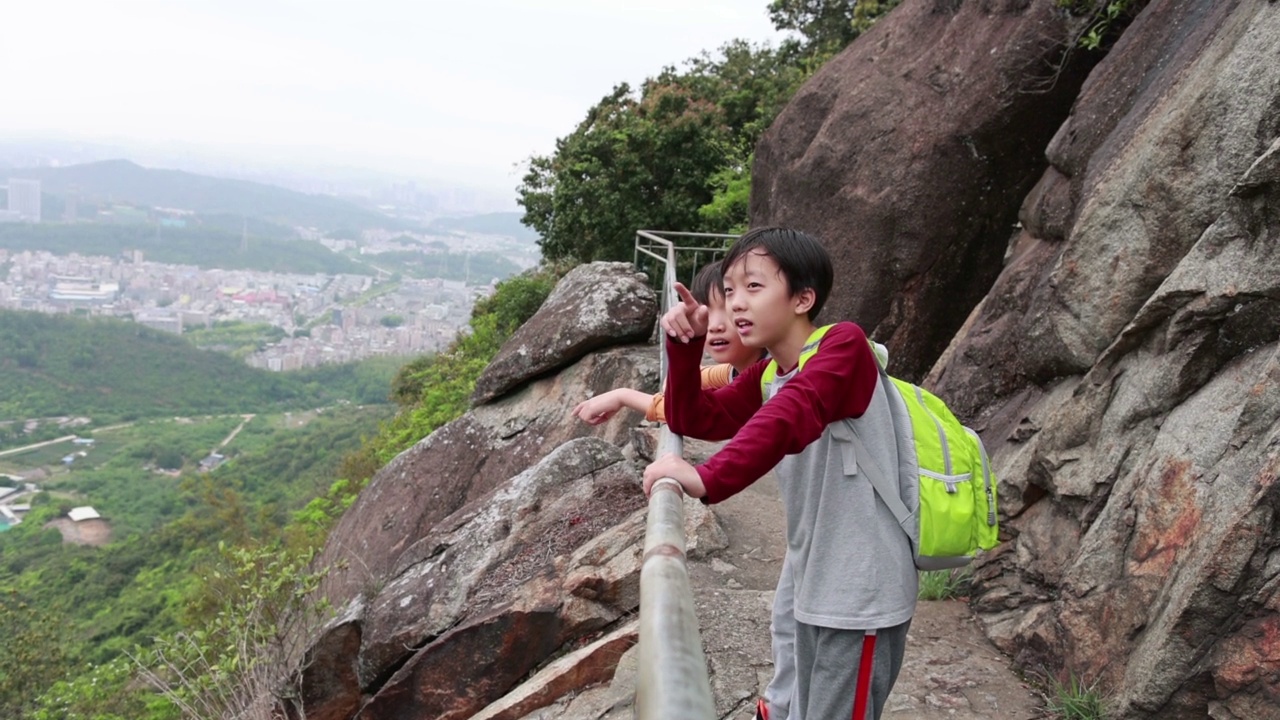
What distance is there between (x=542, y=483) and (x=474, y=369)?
45.4 ft

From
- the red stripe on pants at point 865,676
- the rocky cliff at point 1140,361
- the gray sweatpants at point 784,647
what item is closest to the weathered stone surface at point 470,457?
the rocky cliff at point 1140,361

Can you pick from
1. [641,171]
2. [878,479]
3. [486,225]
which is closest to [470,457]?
[878,479]

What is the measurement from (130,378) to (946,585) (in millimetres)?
72465

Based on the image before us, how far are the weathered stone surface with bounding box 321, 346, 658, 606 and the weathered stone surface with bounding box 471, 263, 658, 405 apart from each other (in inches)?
5.8

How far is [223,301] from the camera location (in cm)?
10638

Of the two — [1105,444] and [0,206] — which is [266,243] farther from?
[1105,444]

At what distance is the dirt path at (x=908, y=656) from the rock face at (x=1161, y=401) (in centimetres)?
16

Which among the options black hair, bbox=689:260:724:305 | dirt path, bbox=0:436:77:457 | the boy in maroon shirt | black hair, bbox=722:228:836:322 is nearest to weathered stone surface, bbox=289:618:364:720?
black hair, bbox=689:260:724:305

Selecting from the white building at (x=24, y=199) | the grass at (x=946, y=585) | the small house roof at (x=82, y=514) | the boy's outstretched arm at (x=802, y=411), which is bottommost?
the small house roof at (x=82, y=514)

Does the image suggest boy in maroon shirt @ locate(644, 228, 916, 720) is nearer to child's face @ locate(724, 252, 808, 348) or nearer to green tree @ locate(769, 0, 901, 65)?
A: child's face @ locate(724, 252, 808, 348)

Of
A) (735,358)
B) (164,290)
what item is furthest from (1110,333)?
(164,290)

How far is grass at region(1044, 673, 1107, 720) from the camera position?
338 cm

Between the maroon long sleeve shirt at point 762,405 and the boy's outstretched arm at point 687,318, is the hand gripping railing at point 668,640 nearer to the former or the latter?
the maroon long sleeve shirt at point 762,405

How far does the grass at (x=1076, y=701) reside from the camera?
338 centimetres
